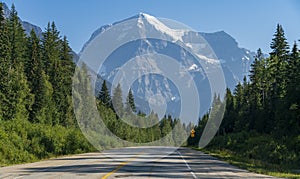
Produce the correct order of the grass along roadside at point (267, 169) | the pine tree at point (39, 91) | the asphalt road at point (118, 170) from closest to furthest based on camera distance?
the asphalt road at point (118, 170)
the grass along roadside at point (267, 169)
the pine tree at point (39, 91)

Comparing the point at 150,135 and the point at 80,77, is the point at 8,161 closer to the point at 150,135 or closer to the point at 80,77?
the point at 80,77

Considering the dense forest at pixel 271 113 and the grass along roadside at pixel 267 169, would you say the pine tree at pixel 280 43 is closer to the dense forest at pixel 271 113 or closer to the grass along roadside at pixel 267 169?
the dense forest at pixel 271 113

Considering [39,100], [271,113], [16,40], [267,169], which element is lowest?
[267,169]

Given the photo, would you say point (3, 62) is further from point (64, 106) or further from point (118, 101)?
point (118, 101)

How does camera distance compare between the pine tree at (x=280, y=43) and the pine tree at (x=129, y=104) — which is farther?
the pine tree at (x=129, y=104)

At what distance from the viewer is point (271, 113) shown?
66.1 meters

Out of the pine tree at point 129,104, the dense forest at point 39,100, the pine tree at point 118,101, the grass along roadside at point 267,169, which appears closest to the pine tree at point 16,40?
the dense forest at point 39,100

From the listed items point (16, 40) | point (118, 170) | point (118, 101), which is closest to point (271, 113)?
point (16, 40)

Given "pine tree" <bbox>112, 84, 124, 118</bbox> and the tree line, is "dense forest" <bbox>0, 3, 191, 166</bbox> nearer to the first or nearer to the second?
the tree line

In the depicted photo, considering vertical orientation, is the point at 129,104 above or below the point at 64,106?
above

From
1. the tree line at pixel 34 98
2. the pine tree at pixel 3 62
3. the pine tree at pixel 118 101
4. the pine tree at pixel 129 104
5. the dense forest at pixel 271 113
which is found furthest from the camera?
the pine tree at pixel 129 104

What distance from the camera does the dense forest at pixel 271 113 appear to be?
41.8 m

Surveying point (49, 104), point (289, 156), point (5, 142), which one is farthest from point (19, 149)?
point (49, 104)

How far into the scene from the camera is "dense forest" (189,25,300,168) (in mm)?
41781
